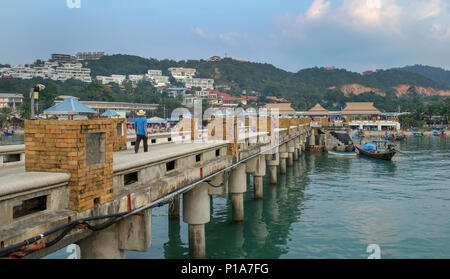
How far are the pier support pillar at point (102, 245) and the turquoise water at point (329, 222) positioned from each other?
27.3 ft

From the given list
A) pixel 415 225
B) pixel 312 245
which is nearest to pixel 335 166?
pixel 415 225

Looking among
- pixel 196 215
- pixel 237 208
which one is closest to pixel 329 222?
pixel 237 208

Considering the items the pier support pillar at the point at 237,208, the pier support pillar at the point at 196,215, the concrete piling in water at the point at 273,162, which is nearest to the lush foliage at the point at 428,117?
the concrete piling in water at the point at 273,162

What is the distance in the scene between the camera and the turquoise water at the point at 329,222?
19.6m

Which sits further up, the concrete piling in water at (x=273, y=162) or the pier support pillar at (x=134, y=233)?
the pier support pillar at (x=134, y=233)

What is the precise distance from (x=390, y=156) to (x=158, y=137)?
41.4 meters

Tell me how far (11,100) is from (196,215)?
142911 mm

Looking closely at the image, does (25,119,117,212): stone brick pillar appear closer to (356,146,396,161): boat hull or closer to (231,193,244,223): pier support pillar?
(231,193,244,223): pier support pillar

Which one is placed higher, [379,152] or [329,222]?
[379,152]

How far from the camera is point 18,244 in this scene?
22.1 feet

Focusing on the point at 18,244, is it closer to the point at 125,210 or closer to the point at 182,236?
the point at 125,210

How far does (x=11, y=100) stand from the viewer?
138250mm

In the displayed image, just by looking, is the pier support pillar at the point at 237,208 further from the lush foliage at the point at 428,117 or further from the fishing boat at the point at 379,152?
the lush foliage at the point at 428,117

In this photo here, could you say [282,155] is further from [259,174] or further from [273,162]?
[259,174]
